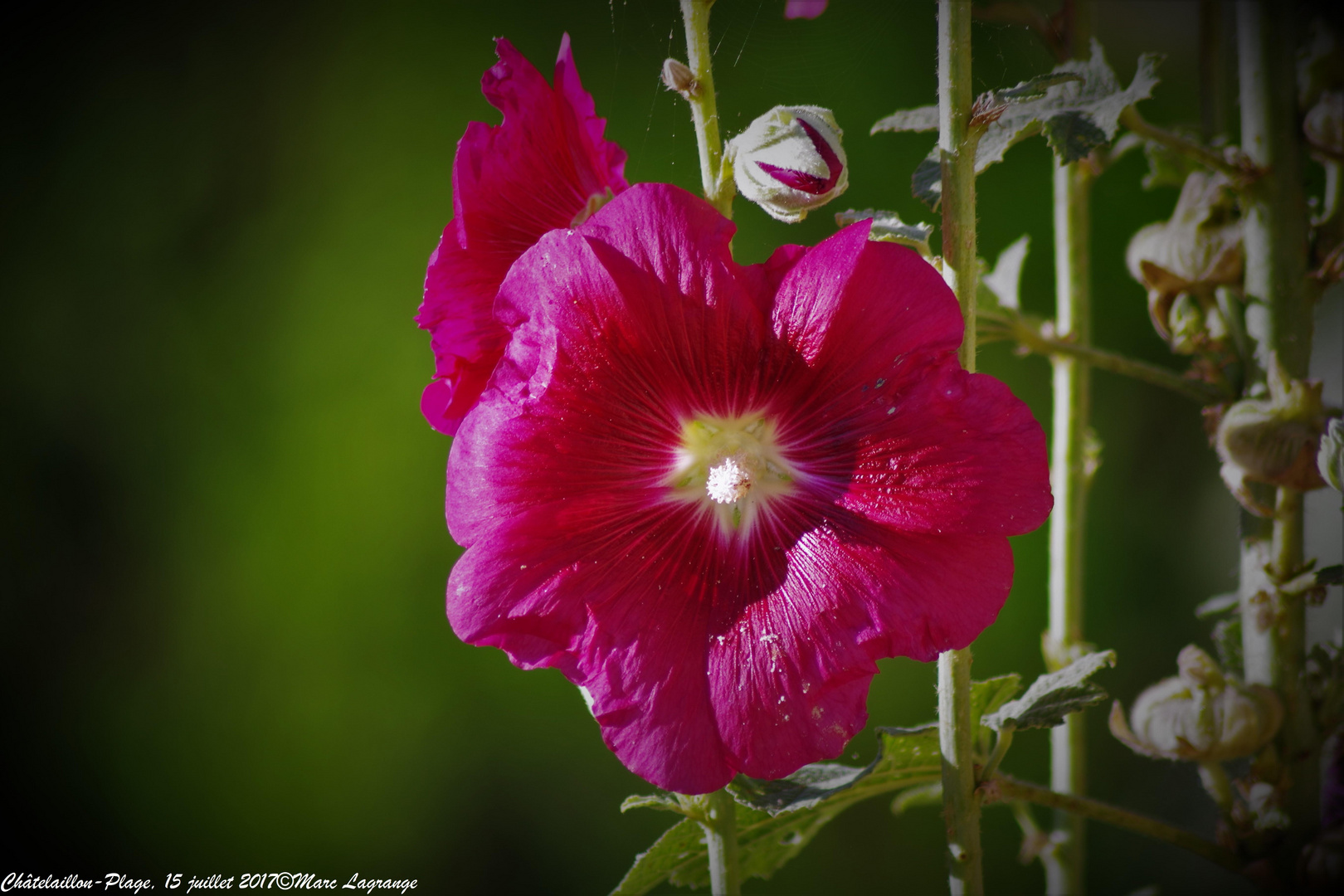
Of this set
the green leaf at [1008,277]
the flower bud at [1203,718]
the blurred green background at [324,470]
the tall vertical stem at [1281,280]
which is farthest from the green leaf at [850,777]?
the blurred green background at [324,470]

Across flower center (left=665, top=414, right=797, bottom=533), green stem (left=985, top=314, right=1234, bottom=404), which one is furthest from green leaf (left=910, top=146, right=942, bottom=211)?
green stem (left=985, top=314, right=1234, bottom=404)

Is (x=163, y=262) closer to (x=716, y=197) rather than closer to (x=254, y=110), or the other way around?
(x=254, y=110)

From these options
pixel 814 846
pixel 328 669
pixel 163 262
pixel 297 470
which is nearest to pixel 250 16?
pixel 163 262

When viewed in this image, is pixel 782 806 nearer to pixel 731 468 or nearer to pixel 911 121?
pixel 731 468

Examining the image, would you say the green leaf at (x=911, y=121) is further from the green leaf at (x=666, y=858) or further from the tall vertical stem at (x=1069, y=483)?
the green leaf at (x=666, y=858)

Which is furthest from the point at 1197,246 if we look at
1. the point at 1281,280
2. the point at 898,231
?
the point at 898,231

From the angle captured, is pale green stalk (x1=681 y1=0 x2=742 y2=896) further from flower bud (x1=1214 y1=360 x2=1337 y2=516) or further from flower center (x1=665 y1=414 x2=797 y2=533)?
flower bud (x1=1214 y1=360 x2=1337 y2=516)
